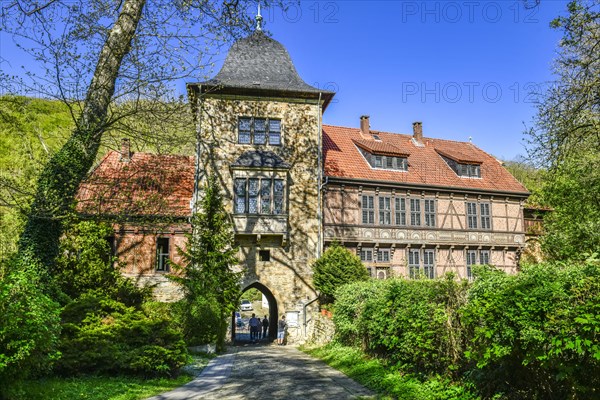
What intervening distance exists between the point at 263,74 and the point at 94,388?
1816 cm

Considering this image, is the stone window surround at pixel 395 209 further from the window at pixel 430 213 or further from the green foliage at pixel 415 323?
→ the green foliage at pixel 415 323

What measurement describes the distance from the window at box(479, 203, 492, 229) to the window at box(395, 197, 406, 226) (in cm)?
511

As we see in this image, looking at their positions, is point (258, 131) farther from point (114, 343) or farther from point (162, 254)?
point (114, 343)

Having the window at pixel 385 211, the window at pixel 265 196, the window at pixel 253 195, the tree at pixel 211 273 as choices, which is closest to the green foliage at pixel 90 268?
the tree at pixel 211 273

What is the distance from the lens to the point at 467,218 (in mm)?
27344

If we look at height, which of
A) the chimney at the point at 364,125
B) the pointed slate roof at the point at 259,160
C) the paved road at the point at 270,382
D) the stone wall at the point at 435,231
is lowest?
the paved road at the point at 270,382

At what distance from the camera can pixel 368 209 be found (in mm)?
25250

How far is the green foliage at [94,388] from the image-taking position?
8.51m

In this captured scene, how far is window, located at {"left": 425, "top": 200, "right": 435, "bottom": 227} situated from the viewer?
86.9 ft

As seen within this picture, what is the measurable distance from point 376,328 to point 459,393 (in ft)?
12.5

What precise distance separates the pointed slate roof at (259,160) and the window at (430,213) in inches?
345

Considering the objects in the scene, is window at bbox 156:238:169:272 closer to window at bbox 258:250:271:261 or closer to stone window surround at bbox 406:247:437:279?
window at bbox 258:250:271:261

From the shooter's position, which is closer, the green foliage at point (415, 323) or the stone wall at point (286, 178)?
the green foliage at point (415, 323)

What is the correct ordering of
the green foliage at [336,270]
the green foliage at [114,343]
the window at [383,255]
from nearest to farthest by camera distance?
1. the green foliage at [114,343]
2. the green foliage at [336,270]
3. the window at [383,255]
